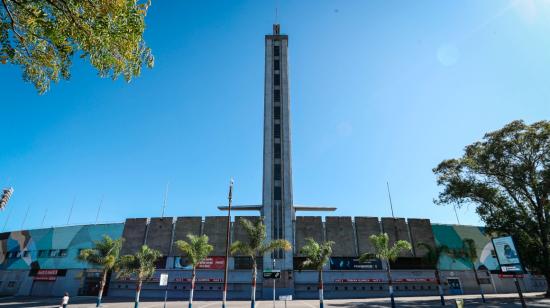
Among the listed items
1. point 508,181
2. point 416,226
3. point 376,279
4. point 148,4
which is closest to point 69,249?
point 376,279

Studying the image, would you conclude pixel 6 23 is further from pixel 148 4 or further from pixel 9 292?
pixel 9 292

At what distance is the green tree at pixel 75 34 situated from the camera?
6.98 m

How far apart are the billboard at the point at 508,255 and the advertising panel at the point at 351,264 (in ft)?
91.8

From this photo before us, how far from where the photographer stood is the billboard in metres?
20.2

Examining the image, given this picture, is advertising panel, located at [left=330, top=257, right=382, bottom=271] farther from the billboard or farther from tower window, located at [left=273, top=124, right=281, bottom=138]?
the billboard

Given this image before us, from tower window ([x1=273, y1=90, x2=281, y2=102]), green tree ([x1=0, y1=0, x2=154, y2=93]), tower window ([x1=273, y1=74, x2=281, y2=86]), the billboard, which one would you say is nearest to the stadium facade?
tower window ([x1=273, y1=90, x2=281, y2=102])

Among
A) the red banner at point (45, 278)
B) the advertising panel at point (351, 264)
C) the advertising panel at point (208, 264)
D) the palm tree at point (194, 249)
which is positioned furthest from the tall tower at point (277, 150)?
the red banner at point (45, 278)

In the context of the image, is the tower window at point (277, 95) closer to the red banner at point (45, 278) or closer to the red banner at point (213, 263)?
the red banner at point (213, 263)

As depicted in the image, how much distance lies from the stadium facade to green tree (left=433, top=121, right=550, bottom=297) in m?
14.4

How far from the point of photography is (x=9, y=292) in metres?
51.8

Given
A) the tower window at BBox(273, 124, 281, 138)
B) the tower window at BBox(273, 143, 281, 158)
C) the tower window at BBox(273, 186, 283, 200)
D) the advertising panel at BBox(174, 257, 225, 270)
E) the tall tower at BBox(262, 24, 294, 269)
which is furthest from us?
the tower window at BBox(273, 124, 281, 138)

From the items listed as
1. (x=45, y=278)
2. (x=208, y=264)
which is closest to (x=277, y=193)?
(x=208, y=264)

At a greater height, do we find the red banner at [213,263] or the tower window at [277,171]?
the tower window at [277,171]

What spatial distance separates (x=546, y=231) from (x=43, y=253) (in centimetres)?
8103
